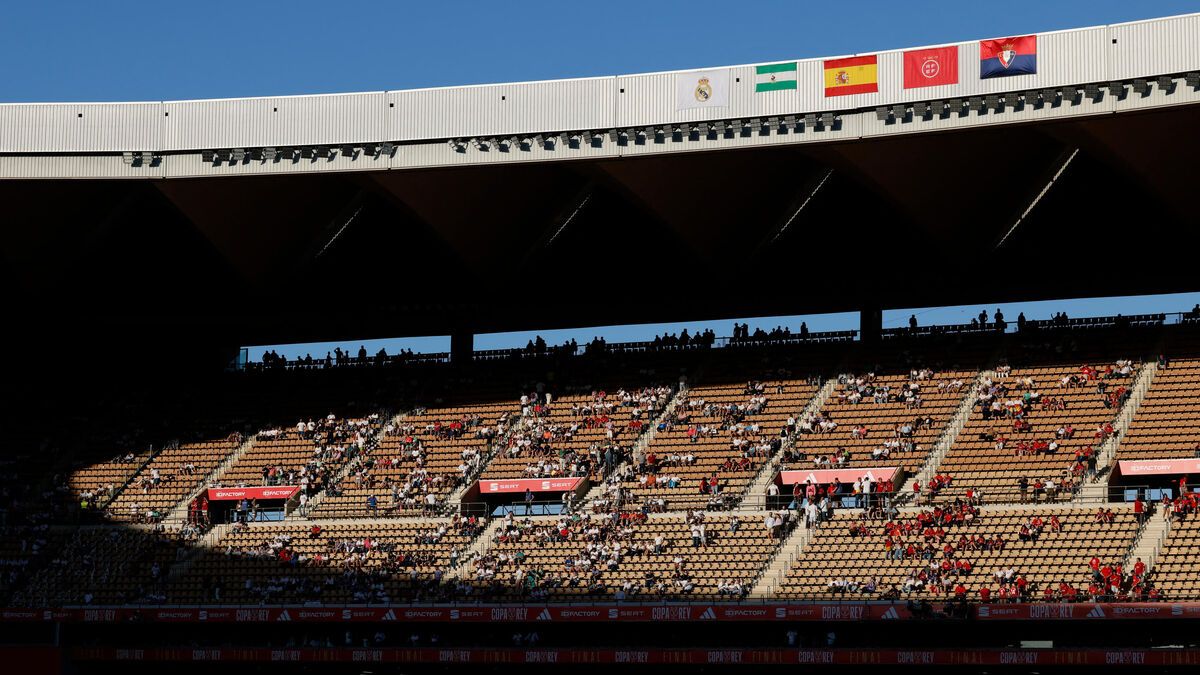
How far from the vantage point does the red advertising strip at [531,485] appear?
52719 millimetres

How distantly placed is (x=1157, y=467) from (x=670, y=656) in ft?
45.3

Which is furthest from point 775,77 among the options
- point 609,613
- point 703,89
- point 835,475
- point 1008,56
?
point 609,613

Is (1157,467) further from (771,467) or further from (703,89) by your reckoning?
(703,89)

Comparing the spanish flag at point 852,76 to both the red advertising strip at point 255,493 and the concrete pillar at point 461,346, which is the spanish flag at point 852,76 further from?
the red advertising strip at point 255,493

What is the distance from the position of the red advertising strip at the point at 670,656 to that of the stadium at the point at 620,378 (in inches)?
3.7

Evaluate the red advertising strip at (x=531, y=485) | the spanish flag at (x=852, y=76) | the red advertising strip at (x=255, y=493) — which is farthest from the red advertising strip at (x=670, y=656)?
the spanish flag at (x=852, y=76)

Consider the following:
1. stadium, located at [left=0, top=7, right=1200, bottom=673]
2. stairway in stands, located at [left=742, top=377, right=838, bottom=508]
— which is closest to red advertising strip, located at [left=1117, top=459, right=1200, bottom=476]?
stadium, located at [left=0, top=7, right=1200, bottom=673]

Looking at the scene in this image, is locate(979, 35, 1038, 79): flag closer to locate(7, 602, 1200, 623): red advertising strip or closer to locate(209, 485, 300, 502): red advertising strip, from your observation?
locate(7, 602, 1200, 623): red advertising strip

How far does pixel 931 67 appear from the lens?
49469 mm

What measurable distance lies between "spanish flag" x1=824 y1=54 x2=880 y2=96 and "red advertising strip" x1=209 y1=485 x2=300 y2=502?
2161 centimetres

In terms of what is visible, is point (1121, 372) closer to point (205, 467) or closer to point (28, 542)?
point (205, 467)

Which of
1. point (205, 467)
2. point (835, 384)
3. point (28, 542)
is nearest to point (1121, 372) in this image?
point (835, 384)

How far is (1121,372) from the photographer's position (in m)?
51.1

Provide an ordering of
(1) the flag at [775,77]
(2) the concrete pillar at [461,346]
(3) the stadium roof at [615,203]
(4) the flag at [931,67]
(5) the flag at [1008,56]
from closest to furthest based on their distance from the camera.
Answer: (5) the flag at [1008,56] < (4) the flag at [931,67] < (3) the stadium roof at [615,203] < (1) the flag at [775,77] < (2) the concrete pillar at [461,346]
